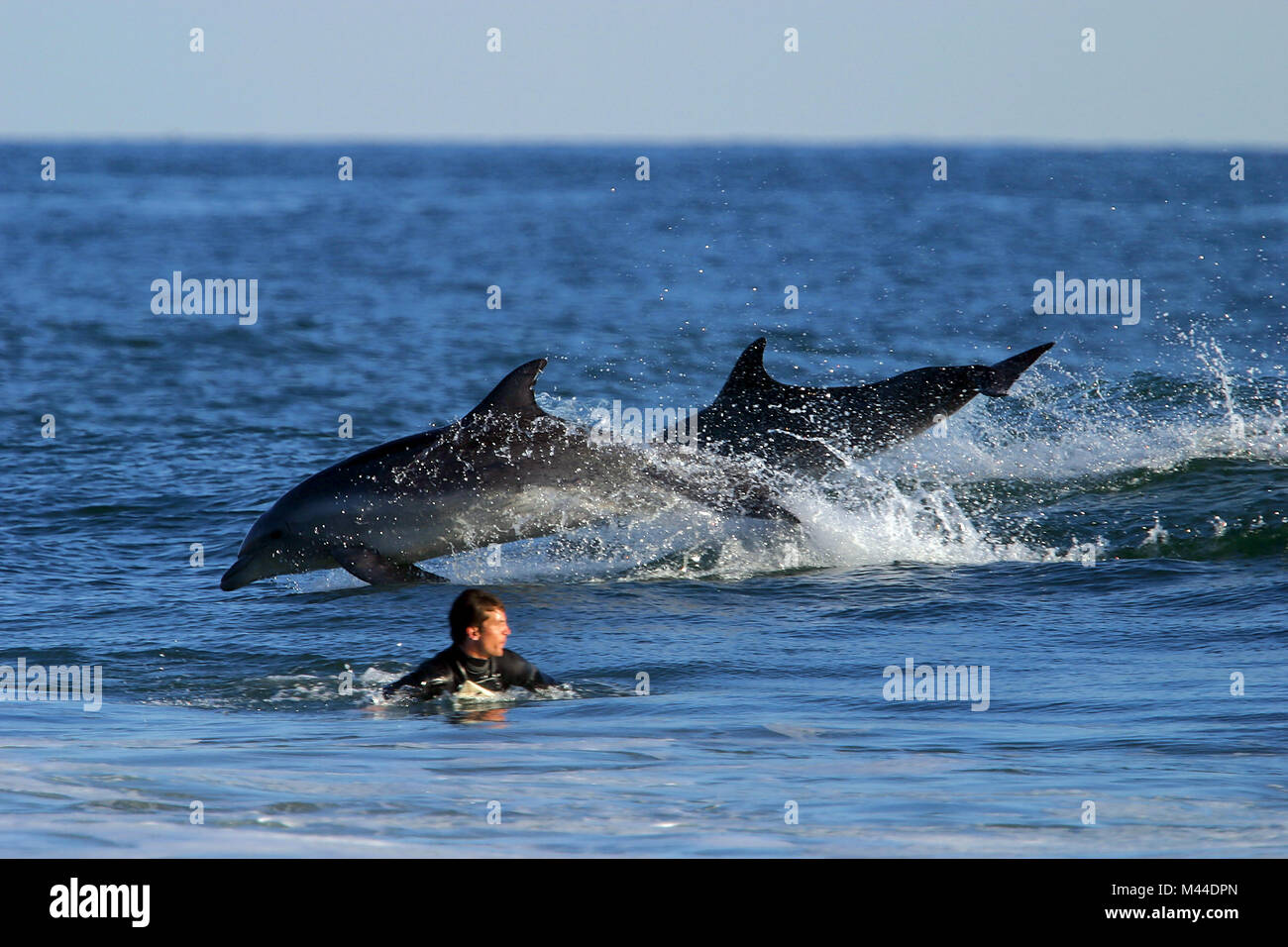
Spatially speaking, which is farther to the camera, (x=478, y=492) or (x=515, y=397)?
(x=478, y=492)

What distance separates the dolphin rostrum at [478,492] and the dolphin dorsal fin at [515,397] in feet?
0.03

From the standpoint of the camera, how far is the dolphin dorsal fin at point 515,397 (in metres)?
12.3

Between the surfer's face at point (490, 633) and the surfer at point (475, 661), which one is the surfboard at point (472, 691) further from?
the surfer's face at point (490, 633)

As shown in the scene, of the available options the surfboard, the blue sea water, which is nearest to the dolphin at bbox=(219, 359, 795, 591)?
the blue sea water

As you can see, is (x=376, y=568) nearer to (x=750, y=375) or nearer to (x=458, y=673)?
(x=458, y=673)

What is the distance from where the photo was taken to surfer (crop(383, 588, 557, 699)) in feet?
30.7

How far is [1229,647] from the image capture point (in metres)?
10.6

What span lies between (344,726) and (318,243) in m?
52.5

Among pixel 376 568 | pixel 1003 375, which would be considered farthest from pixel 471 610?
pixel 1003 375

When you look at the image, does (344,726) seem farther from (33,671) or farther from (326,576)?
(326,576)

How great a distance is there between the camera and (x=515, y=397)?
12.4 meters

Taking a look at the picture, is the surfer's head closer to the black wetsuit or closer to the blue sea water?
the black wetsuit

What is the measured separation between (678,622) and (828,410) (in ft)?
10.0
